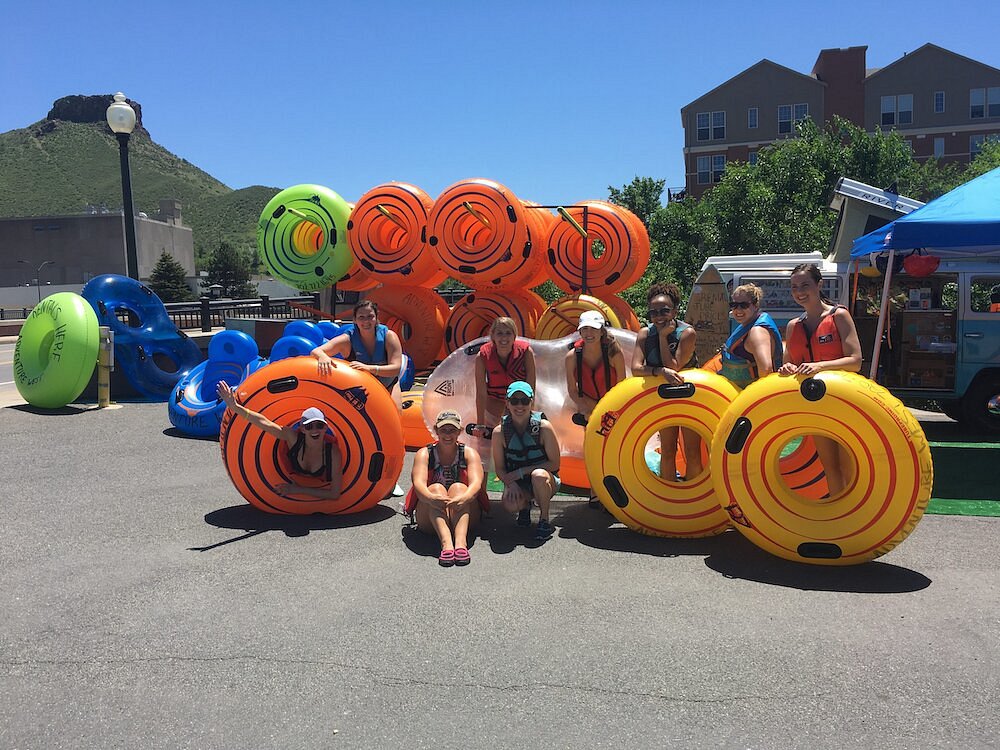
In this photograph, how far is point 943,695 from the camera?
10.7 feet

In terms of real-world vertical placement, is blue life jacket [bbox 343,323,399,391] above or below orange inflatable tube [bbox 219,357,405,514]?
above

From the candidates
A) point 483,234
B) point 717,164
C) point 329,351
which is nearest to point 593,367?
point 329,351

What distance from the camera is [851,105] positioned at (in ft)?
154

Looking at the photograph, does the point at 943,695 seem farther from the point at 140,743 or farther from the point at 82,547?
the point at 82,547

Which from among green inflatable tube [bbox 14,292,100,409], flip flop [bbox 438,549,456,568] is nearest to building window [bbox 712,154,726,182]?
green inflatable tube [bbox 14,292,100,409]

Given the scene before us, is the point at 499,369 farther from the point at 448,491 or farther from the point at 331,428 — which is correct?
the point at 331,428

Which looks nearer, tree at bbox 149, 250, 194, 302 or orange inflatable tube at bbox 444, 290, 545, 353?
orange inflatable tube at bbox 444, 290, 545, 353

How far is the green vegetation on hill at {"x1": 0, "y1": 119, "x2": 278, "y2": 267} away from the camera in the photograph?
327 ft

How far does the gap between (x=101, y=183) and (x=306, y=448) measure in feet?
381

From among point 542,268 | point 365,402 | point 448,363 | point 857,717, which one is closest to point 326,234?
point 542,268

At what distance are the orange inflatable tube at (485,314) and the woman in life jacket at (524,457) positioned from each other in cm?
715

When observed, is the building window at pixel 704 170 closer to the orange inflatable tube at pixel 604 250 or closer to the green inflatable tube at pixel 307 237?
the orange inflatable tube at pixel 604 250

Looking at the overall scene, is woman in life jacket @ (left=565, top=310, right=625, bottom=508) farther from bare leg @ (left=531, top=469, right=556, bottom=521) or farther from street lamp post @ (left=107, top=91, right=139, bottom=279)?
street lamp post @ (left=107, top=91, right=139, bottom=279)

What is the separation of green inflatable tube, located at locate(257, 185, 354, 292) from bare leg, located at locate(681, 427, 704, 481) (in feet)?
30.6
